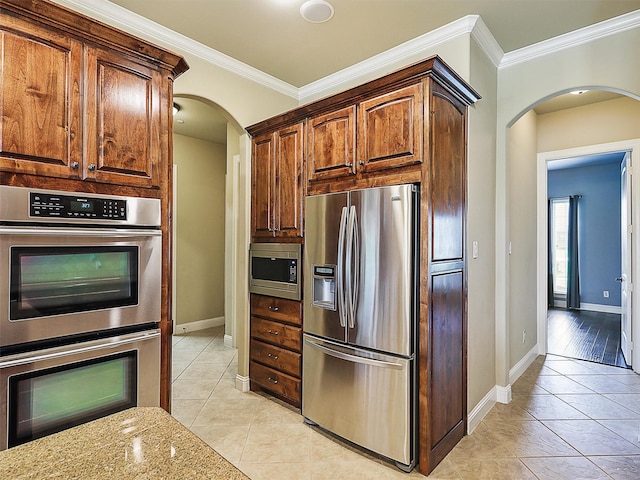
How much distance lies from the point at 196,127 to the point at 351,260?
11.9 ft

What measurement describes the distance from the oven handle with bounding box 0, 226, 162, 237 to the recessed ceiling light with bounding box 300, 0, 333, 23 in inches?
66.3

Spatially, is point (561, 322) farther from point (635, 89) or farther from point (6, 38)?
point (6, 38)

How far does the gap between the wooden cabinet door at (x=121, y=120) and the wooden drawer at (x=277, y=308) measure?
4.49 ft

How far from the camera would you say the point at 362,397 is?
7.34 feet

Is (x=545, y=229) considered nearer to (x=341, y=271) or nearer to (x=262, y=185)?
→ (x=341, y=271)

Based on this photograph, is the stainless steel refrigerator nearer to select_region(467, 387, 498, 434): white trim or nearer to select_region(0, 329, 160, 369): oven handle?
select_region(467, 387, 498, 434): white trim

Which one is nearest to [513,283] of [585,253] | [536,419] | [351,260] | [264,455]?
[536,419]

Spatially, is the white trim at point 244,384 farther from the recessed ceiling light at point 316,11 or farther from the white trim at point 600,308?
the white trim at point 600,308

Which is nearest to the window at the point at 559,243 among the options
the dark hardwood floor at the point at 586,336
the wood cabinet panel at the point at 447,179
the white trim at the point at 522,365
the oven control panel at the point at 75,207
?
the dark hardwood floor at the point at 586,336

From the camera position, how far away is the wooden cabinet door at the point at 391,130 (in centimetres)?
211

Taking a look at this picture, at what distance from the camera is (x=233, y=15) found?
2449mm

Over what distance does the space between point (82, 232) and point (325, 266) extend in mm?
1416

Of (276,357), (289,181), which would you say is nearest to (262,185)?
(289,181)

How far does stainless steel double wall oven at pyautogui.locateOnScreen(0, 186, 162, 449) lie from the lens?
4.98 ft
